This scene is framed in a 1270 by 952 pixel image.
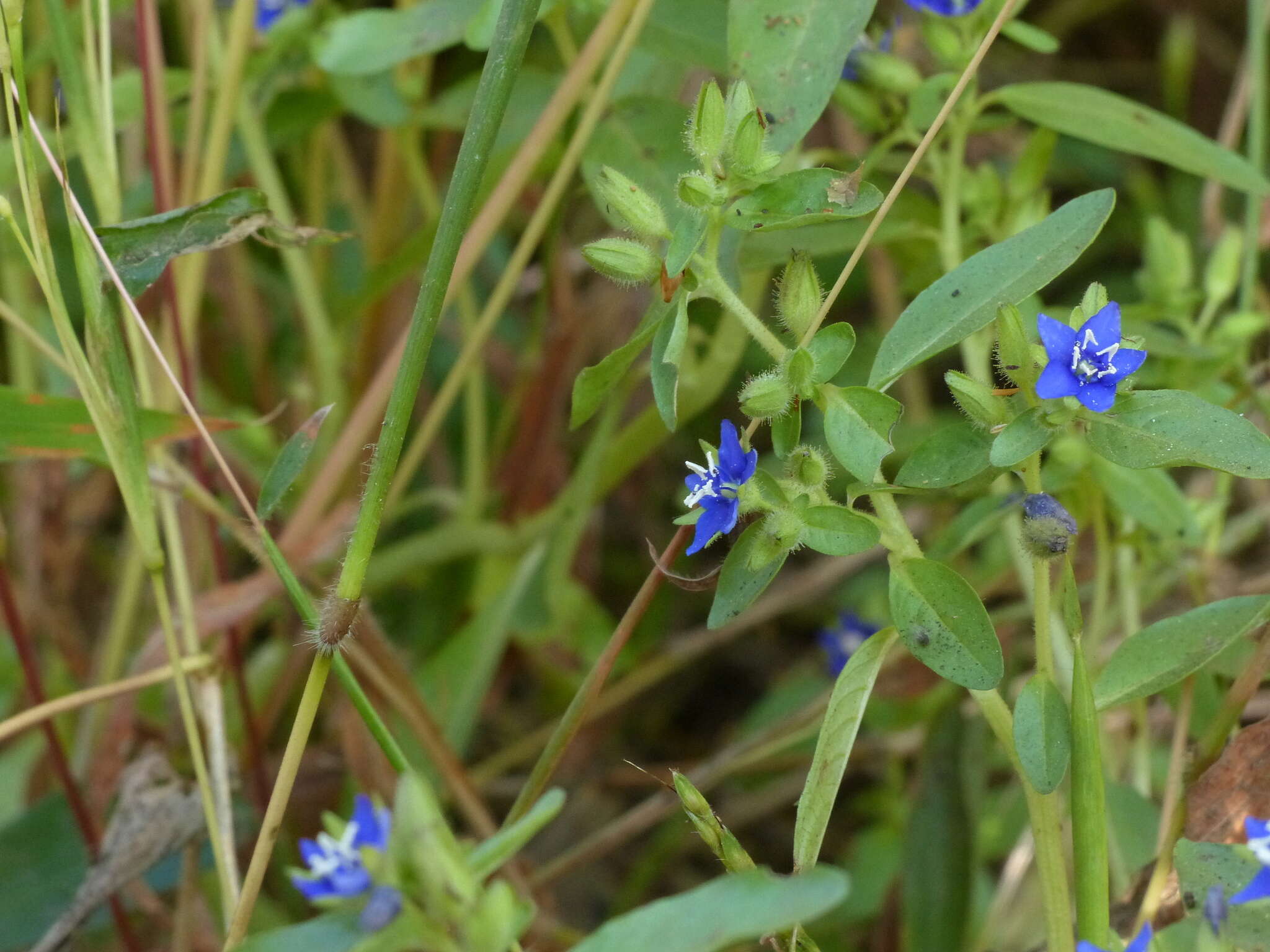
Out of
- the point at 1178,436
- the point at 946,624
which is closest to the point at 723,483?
the point at 946,624

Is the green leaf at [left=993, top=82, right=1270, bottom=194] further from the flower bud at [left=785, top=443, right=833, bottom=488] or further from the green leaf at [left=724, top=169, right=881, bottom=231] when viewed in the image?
the flower bud at [left=785, top=443, right=833, bottom=488]

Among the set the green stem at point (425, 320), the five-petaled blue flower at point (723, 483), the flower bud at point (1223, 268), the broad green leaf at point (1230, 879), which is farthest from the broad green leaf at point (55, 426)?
the flower bud at point (1223, 268)

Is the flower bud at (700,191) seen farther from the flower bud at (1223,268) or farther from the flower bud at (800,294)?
the flower bud at (1223,268)

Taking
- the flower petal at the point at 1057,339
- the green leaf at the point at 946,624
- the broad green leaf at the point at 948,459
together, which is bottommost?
the green leaf at the point at 946,624

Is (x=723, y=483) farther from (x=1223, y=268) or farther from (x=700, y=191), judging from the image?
(x=1223, y=268)

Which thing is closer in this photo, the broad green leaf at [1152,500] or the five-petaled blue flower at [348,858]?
the five-petaled blue flower at [348,858]

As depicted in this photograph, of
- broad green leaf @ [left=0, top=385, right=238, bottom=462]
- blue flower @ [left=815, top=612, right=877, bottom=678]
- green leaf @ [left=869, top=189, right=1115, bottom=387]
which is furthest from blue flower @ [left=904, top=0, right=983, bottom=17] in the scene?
blue flower @ [left=815, top=612, right=877, bottom=678]

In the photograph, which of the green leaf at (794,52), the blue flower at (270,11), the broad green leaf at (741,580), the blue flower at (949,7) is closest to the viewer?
the broad green leaf at (741,580)
